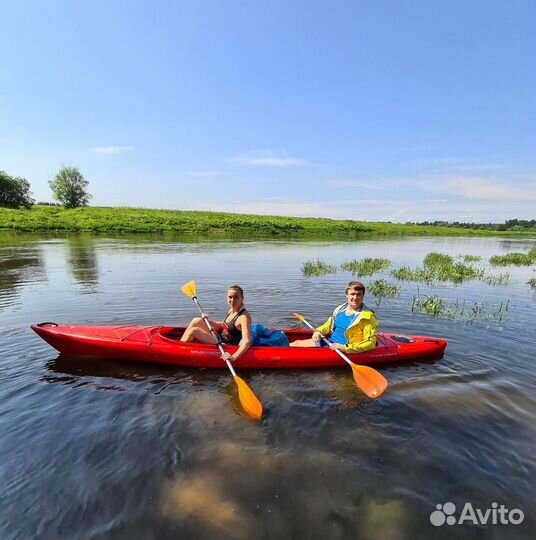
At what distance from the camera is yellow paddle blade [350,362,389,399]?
5307 mm

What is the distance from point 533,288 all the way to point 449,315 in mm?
6672

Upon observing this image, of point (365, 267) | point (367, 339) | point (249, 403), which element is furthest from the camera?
point (365, 267)

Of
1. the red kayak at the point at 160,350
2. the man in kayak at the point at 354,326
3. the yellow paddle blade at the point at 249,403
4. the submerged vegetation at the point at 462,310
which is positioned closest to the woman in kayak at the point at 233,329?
the red kayak at the point at 160,350

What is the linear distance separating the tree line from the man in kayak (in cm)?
7190

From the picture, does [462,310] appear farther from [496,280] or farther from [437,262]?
[437,262]

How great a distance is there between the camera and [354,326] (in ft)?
21.4

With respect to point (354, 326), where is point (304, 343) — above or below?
below

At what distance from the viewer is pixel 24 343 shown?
24.0 ft

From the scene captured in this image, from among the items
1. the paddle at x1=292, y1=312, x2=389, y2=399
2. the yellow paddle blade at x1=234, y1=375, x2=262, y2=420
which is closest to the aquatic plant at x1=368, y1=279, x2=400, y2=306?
the paddle at x1=292, y1=312, x2=389, y2=399

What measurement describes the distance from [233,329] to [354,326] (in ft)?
7.08

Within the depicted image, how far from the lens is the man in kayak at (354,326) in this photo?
21.0 feet

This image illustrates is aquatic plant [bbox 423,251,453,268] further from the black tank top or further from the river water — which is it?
the black tank top

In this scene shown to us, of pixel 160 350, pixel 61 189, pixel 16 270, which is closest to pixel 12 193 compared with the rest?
pixel 61 189

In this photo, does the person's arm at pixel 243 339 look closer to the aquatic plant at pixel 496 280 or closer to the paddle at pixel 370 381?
the paddle at pixel 370 381
